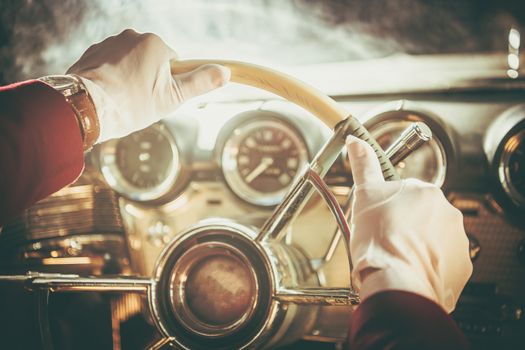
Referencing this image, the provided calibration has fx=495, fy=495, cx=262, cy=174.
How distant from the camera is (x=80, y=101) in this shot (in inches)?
38.6

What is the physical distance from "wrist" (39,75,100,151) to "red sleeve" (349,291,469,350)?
64cm

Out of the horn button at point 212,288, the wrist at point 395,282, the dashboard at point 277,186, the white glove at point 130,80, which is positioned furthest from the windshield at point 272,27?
the wrist at point 395,282

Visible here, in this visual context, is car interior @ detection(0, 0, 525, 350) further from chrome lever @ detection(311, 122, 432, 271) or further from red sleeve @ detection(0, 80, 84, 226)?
red sleeve @ detection(0, 80, 84, 226)

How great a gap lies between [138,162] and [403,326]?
1199 millimetres

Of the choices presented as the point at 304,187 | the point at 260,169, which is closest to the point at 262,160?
the point at 260,169

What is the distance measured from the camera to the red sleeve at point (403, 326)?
0.69 m

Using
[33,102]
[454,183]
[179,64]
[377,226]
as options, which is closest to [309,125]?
[454,183]

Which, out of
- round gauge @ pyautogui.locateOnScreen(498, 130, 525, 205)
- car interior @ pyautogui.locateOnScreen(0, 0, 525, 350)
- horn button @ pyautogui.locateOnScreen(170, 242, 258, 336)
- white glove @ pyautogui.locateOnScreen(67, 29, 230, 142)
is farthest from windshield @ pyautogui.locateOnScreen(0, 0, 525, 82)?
horn button @ pyautogui.locateOnScreen(170, 242, 258, 336)

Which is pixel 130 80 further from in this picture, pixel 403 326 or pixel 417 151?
pixel 417 151

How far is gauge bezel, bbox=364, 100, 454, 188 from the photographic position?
4.50ft

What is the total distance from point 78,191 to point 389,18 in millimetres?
1155

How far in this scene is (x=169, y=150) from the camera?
1650 mm

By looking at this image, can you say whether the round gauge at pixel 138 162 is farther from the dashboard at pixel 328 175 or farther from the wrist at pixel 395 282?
the wrist at pixel 395 282

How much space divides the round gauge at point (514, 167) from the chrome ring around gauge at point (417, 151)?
15 centimetres
